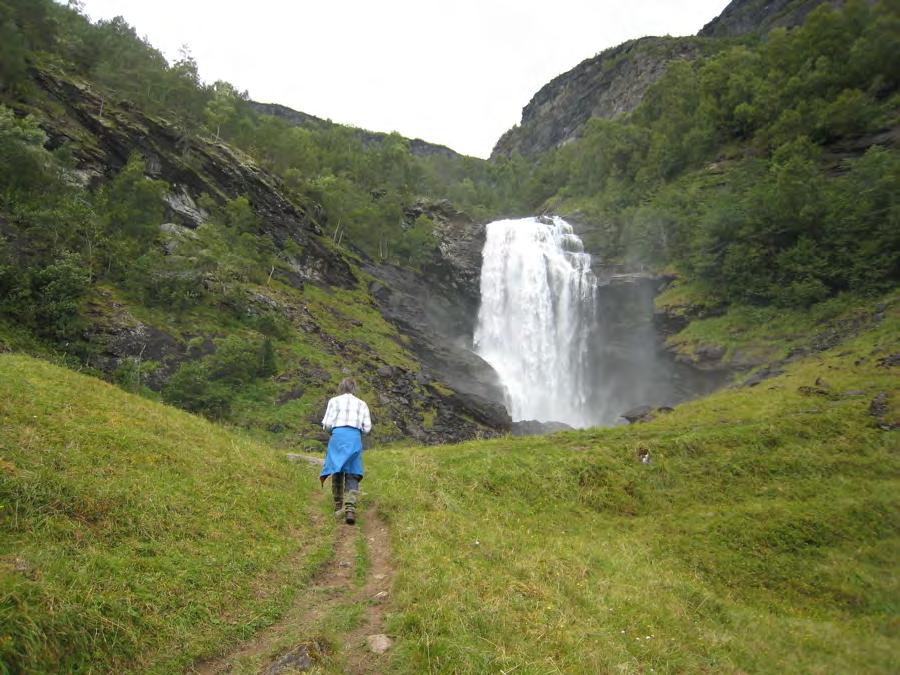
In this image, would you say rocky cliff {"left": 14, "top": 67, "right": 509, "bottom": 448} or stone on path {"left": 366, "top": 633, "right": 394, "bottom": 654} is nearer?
stone on path {"left": 366, "top": 633, "right": 394, "bottom": 654}

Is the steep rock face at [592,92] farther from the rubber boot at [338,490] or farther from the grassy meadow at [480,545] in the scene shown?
the rubber boot at [338,490]

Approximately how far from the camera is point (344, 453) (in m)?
7.71

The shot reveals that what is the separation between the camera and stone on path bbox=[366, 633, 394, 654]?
3920 millimetres

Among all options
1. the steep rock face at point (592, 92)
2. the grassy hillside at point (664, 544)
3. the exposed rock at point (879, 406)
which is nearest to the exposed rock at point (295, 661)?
the grassy hillside at point (664, 544)

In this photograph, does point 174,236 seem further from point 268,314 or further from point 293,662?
point 293,662

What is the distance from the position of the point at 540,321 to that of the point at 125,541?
41280 mm

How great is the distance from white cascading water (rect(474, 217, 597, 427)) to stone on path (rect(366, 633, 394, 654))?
110 feet

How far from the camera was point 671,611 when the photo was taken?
6.27m

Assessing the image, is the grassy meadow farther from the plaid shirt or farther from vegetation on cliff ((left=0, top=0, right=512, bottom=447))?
vegetation on cliff ((left=0, top=0, right=512, bottom=447))

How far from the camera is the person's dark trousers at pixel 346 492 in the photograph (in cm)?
756

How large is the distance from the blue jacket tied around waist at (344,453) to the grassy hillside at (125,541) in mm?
912

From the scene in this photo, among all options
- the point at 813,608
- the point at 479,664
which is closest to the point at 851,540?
the point at 813,608

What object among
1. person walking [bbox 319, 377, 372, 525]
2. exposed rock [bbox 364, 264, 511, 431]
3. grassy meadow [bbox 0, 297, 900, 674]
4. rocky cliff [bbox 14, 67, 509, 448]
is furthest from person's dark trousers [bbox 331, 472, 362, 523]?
exposed rock [bbox 364, 264, 511, 431]

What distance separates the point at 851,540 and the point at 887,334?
643 inches
